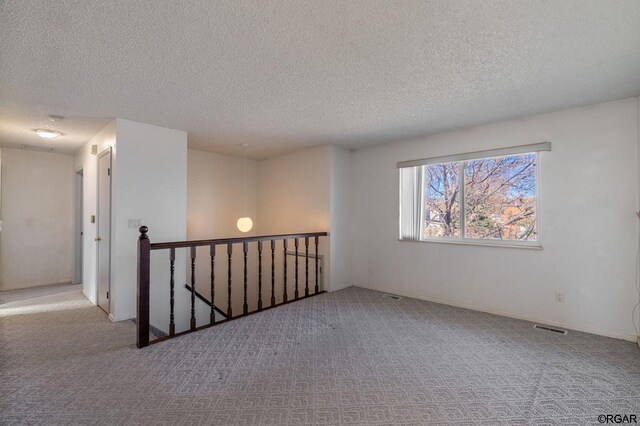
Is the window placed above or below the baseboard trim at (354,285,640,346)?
above

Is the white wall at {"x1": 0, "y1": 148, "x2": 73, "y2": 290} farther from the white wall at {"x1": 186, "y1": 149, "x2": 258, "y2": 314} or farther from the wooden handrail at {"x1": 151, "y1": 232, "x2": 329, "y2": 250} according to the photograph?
the wooden handrail at {"x1": 151, "y1": 232, "x2": 329, "y2": 250}

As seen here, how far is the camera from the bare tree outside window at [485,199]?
145 inches

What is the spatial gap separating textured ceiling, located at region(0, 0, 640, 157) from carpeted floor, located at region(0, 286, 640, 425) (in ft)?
8.14

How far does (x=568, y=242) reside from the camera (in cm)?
333

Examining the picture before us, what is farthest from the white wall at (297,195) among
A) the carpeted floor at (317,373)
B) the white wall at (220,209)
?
the carpeted floor at (317,373)

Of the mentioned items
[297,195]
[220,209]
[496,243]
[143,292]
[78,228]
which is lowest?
[143,292]

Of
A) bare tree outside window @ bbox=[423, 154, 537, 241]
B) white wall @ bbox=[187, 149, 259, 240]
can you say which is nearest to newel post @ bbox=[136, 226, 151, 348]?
white wall @ bbox=[187, 149, 259, 240]

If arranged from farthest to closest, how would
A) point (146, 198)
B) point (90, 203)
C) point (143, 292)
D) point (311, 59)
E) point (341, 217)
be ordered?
point (341, 217) → point (90, 203) → point (146, 198) → point (143, 292) → point (311, 59)

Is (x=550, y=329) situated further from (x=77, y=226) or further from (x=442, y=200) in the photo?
(x=77, y=226)

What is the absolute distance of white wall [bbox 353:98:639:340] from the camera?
3031 mm

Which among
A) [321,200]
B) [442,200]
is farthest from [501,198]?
[321,200]

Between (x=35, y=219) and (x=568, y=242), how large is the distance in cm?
827

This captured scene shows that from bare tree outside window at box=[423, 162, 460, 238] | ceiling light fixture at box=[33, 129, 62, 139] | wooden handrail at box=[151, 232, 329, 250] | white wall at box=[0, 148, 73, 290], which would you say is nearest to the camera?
wooden handrail at box=[151, 232, 329, 250]

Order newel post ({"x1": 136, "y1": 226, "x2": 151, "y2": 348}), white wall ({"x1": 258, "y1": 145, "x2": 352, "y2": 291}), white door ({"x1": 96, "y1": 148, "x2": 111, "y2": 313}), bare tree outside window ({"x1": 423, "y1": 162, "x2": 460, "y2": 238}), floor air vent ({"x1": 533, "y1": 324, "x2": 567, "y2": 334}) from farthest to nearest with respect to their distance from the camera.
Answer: white wall ({"x1": 258, "y1": 145, "x2": 352, "y2": 291}) < bare tree outside window ({"x1": 423, "y1": 162, "x2": 460, "y2": 238}) < white door ({"x1": 96, "y1": 148, "x2": 111, "y2": 313}) < floor air vent ({"x1": 533, "y1": 324, "x2": 567, "y2": 334}) < newel post ({"x1": 136, "y1": 226, "x2": 151, "y2": 348})
